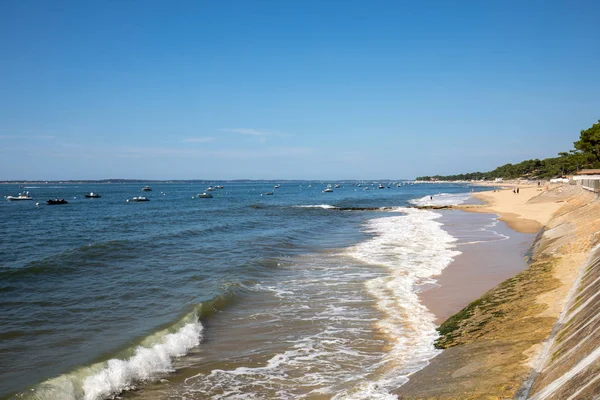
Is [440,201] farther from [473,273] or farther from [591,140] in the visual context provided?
[473,273]

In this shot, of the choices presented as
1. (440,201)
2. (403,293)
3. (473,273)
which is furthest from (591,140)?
A: (403,293)

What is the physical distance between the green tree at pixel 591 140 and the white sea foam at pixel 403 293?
54409mm

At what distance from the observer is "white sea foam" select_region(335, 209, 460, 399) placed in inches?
374

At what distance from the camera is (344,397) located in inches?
334

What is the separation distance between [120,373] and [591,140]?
87689mm

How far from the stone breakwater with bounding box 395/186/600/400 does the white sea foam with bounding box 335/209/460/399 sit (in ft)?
1.71

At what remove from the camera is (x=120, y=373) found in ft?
33.1

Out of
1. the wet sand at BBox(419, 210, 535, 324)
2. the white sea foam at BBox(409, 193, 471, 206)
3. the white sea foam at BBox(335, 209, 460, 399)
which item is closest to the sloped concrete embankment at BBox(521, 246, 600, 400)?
the white sea foam at BBox(335, 209, 460, 399)

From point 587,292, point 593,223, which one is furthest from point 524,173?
point 587,292

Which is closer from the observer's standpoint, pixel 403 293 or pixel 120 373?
pixel 120 373

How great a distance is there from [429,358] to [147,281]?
46.3 feet

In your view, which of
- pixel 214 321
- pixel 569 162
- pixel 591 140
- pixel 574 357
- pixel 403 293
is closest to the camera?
pixel 574 357

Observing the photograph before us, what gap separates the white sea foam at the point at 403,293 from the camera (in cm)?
950

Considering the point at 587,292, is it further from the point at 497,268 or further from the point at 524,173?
the point at 524,173
